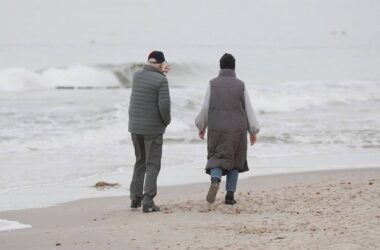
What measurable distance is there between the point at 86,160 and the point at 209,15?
75782 millimetres

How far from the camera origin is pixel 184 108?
22406mm

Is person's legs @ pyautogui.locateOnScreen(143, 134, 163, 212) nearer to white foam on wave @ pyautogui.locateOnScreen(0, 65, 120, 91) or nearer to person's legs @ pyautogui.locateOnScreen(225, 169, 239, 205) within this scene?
person's legs @ pyautogui.locateOnScreen(225, 169, 239, 205)

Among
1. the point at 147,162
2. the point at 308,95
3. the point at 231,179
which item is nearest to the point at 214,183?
the point at 231,179

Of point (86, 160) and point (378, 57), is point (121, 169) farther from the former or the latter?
point (378, 57)

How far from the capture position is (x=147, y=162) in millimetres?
8375

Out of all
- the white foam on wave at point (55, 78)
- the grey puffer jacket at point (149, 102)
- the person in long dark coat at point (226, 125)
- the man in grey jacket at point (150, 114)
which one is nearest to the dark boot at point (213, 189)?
the person in long dark coat at point (226, 125)

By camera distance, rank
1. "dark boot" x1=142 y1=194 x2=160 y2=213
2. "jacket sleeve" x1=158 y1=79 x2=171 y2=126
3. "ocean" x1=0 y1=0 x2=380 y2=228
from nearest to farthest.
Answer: "jacket sleeve" x1=158 y1=79 x2=171 y2=126
"dark boot" x1=142 y1=194 x2=160 y2=213
"ocean" x1=0 y1=0 x2=380 y2=228

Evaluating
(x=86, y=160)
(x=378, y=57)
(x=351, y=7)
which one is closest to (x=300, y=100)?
(x=86, y=160)

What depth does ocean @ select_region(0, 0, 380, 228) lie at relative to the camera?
40.8 feet

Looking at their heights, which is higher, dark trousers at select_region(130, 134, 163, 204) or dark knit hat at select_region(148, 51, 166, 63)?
dark knit hat at select_region(148, 51, 166, 63)

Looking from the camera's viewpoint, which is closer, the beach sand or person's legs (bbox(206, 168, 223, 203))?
the beach sand

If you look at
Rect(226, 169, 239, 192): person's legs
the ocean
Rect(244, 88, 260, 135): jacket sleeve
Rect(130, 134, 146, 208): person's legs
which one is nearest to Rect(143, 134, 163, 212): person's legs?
Rect(130, 134, 146, 208): person's legs

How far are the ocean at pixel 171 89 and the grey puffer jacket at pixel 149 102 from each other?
1.65 metres

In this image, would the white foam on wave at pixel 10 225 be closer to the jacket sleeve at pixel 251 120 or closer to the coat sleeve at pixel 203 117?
the coat sleeve at pixel 203 117
